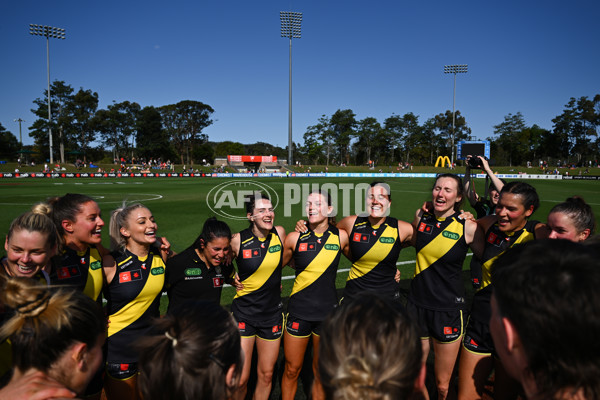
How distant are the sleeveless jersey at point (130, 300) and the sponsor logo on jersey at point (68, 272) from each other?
13.0 inches

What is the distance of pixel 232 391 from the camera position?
1.64m

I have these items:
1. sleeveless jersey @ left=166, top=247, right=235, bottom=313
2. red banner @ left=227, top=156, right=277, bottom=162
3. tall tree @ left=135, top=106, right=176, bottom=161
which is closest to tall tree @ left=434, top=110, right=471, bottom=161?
red banner @ left=227, top=156, right=277, bottom=162

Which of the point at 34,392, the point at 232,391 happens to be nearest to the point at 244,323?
the point at 232,391

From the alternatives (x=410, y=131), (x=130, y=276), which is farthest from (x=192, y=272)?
(x=410, y=131)

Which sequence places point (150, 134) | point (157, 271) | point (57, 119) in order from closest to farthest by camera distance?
point (157, 271) < point (57, 119) < point (150, 134)

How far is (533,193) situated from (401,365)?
126 inches

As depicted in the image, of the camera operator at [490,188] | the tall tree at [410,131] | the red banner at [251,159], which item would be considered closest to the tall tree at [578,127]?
the tall tree at [410,131]

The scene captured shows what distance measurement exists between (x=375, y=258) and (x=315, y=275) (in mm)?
756

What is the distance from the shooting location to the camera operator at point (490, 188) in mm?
4723

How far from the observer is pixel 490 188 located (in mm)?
5996

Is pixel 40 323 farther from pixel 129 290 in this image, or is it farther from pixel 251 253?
pixel 251 253

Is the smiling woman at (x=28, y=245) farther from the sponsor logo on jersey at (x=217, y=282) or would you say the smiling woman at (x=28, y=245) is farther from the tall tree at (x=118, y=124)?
the tall tree at (x=118, y=124)

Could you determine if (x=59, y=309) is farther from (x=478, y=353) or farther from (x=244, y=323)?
(x=478, y=353)

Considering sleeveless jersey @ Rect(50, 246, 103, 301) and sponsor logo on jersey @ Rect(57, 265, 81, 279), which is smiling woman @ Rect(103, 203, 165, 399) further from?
sponsor logo on jersey @ Rect(57, 265, 81, 279)
